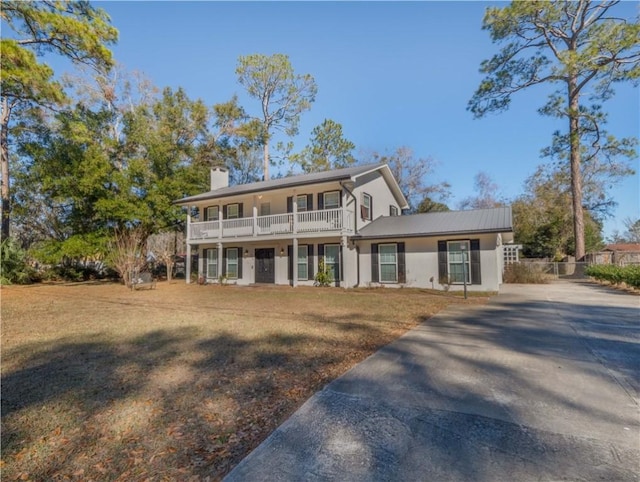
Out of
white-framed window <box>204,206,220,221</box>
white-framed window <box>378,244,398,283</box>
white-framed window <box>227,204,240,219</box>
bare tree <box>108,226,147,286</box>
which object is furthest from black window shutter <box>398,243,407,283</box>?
bare tree <box>108,226,147,286</box>

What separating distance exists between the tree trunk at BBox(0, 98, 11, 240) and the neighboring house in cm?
1063

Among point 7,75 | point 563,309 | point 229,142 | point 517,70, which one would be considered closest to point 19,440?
point 563,309

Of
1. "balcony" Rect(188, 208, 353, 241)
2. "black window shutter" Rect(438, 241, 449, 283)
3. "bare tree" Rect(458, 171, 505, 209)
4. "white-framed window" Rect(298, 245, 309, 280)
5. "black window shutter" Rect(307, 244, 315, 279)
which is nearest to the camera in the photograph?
"black window shutter" Rect(438, 241, 449, 283)

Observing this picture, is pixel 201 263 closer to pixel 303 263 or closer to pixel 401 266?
pixel 303 263

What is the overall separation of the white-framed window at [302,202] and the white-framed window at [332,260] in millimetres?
2414

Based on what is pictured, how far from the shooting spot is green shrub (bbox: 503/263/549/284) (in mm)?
18833

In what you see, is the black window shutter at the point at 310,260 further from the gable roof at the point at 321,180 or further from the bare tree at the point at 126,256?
the bare tree at the point at 126,256

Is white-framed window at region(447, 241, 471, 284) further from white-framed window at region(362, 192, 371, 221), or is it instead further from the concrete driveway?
the concrete driveway

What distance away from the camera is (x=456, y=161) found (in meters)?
28.6

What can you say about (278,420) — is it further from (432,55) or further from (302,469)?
(432,55)

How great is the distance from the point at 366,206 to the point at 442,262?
16.6 ft

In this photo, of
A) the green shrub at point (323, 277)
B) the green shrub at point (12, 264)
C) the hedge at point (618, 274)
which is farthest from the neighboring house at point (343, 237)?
the green shrub at point (12, 264)

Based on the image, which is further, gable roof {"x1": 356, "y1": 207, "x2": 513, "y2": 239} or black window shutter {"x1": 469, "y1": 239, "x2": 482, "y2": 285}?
black window shutter {"x1": 469, "y1": 239, "x2": 482, "y2": 285}

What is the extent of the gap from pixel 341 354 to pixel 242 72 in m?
28.7
